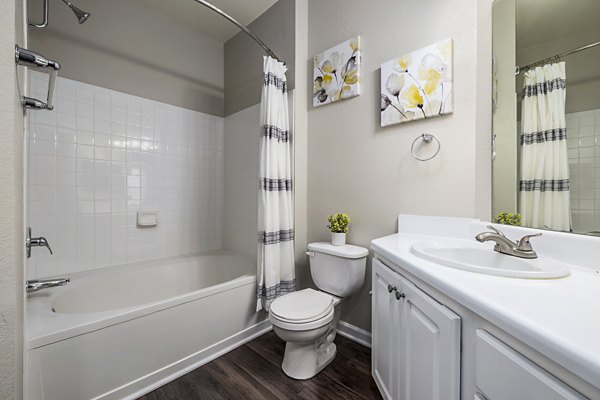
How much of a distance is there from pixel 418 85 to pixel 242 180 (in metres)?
1.73

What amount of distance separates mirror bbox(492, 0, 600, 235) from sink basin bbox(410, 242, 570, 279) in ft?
0.82

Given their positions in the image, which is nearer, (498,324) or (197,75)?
(498,324)

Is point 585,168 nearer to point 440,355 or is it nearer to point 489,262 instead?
point 489,262

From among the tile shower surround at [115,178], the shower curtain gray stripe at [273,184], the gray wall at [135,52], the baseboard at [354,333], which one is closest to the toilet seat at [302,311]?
the baseboard at [354,333]

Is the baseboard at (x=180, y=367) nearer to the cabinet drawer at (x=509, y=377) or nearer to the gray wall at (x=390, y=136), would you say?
the gray wall at (x=390, y=136)

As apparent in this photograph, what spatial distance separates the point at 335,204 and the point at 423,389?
1.29 metres

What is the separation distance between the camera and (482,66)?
4.30 ft

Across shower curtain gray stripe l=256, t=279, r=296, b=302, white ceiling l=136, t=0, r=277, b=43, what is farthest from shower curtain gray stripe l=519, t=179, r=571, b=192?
Result: white ceiling l=136, t=0, r=277, b=43

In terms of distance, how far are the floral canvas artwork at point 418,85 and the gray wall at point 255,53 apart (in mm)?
830

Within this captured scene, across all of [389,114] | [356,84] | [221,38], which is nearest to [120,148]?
[221,38]

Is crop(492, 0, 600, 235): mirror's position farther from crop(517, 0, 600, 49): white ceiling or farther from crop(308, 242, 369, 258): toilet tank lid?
crop(308, 242, 369, 258): toilet tank lid

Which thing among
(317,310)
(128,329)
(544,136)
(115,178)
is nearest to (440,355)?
(317,310)

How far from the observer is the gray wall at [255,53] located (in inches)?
82.0

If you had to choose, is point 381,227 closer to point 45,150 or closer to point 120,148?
point 120,148
